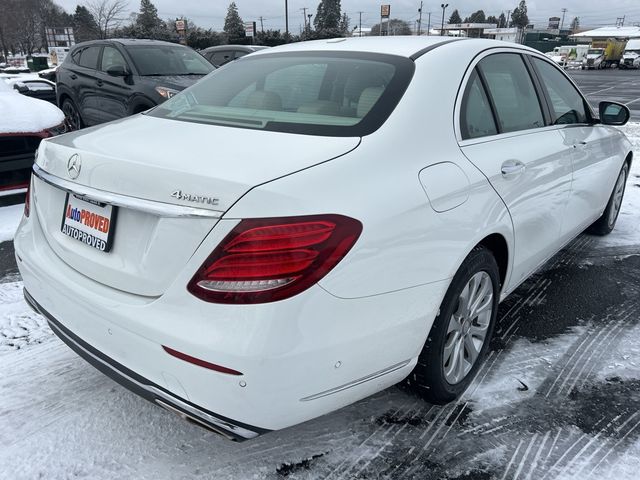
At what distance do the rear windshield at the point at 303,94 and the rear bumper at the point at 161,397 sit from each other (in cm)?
107

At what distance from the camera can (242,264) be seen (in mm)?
1633

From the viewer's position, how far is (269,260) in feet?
5.34

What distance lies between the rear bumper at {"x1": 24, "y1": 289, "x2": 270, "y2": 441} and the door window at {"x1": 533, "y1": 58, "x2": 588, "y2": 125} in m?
2.63

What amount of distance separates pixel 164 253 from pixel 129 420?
1048 millimetres

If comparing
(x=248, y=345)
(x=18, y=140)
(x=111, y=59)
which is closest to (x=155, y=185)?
(x=248, y=345)

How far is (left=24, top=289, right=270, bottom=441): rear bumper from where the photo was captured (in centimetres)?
173

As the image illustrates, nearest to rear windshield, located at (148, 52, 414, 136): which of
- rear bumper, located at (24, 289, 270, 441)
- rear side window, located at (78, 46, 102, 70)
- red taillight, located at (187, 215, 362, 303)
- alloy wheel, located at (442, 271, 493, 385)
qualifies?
red taillight, located at (187, 215, 362, 303)

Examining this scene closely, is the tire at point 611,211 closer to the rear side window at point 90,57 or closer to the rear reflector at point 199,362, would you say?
the rear reflector at point 199,362

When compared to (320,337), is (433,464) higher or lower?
lower

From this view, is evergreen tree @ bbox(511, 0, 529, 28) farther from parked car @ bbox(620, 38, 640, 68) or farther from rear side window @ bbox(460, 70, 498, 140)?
rear side window @ bbox(460, 70, 498, 140)

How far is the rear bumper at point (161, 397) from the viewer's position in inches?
68.2

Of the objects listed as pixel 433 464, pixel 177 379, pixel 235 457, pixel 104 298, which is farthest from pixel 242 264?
pixel 433 464

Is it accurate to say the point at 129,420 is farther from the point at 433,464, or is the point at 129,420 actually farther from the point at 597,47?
the point at 597,47

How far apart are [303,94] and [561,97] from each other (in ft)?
6.41
